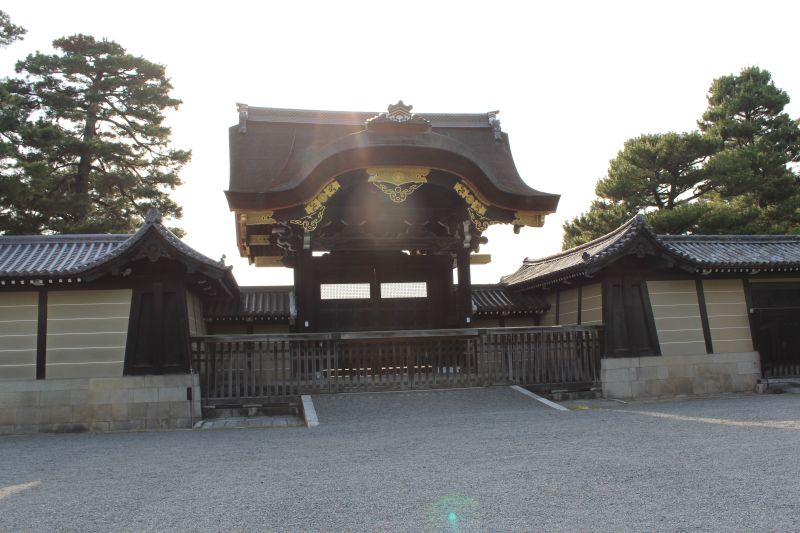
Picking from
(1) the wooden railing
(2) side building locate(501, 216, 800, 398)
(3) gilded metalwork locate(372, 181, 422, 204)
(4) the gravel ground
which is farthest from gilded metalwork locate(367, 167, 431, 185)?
(4) the gravel ground

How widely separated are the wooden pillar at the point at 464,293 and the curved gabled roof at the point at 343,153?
1.72 metres

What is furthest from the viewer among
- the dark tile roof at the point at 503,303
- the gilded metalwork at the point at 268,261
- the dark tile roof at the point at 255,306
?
the gilded metalwork at the point at 268,261

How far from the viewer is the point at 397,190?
12.6 meters

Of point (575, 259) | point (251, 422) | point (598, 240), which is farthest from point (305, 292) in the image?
point (598, 240)

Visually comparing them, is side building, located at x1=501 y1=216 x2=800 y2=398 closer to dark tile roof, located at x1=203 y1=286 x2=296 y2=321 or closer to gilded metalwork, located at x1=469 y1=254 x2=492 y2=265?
gilded metalwork, located at x1=469 y1=254 x2=492 y2=265

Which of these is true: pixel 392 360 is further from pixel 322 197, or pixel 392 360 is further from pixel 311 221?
pixel 322 197

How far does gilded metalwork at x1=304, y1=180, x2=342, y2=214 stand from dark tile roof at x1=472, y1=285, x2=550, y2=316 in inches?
203

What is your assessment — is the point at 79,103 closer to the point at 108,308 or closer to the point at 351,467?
the point at 108,308

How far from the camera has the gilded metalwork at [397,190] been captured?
41.2 feet

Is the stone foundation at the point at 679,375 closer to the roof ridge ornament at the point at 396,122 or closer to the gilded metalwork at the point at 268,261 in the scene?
the roof ridge ornament at the point at 396,122

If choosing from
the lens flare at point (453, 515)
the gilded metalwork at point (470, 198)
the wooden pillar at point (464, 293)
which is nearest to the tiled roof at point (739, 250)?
the gilded metalwork at point (470, 198)

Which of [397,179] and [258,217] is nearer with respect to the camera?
[258,217]

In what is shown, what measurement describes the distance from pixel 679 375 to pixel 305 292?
821cm

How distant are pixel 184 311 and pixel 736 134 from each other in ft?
80.6
